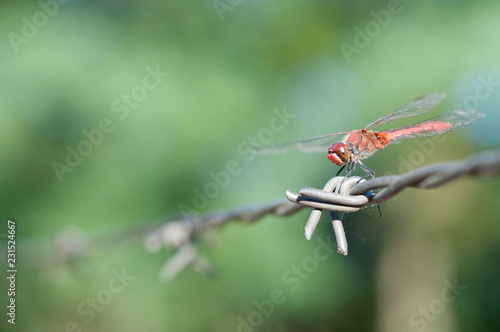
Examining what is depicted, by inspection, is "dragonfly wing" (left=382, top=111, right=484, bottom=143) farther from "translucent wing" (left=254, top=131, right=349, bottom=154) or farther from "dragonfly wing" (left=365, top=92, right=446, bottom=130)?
"translucent wing" (left=254, top=131, right=349, bottom=154)

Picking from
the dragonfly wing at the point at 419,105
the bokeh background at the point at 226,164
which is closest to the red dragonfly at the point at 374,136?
the dragonfly wing at the point at 419,105

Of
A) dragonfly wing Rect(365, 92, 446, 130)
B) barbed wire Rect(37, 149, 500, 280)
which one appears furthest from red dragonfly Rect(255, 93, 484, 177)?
barbed wire Rect(37, 149, 500, 280)

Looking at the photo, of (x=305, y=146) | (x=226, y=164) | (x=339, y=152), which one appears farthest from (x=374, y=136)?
(x=226, y=164)

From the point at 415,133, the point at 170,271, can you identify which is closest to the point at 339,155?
the point at 415,133

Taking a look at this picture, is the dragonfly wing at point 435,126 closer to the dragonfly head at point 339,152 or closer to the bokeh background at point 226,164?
the dragonfly head at point 339,152

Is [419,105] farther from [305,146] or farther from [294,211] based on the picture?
[294,211]

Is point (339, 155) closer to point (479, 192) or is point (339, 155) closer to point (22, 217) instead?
point (479, 192)
